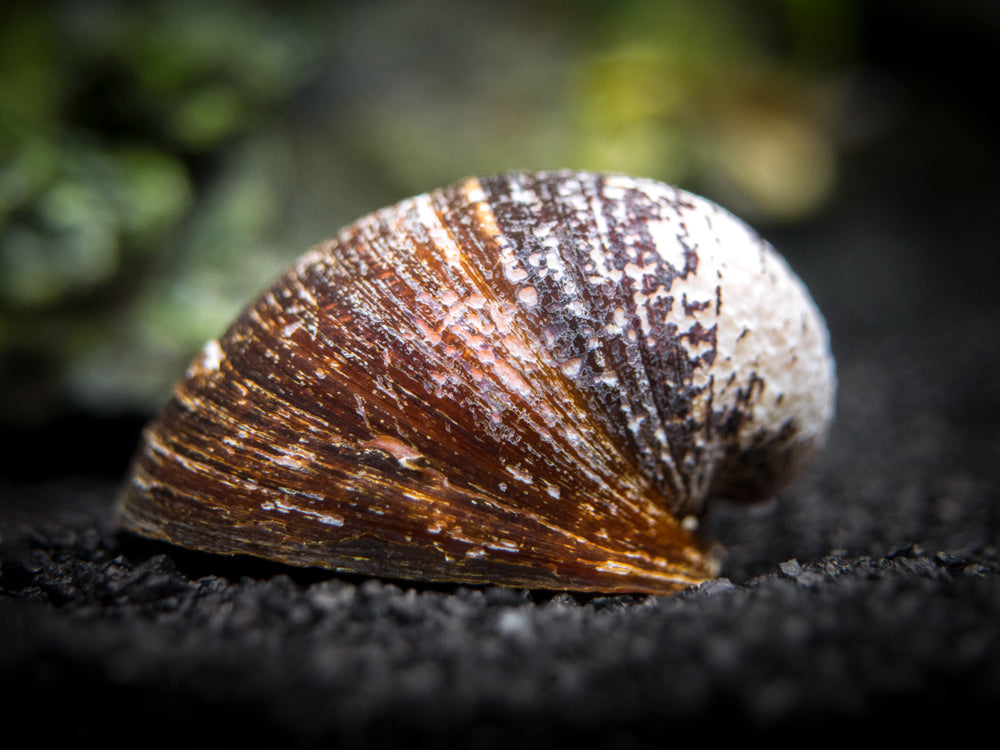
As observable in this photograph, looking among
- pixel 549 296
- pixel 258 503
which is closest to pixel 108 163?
pixel 258 503

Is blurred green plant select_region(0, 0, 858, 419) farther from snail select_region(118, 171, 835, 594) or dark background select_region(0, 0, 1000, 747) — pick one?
snail select_region(118, 171, 835, 594)

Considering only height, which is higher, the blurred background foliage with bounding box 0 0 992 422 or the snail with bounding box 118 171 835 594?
the blurred background foliage with bounding box 0 0 992 422

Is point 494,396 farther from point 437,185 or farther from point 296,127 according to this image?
point 296,127

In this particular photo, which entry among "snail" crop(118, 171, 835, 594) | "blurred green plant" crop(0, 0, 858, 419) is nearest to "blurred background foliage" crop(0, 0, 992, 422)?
"blurred green plant" crop(0, 0, 858, 419)

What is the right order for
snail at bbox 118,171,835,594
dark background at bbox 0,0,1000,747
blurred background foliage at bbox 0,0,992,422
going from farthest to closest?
1. blurred background foliage at bbox 0,0,992,422
2. snail at bbox 118,171,835,594
3. dark background at bbox 0,0,1000,747

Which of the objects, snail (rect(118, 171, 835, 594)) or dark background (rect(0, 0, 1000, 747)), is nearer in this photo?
dark background (rect(0, 0, 1000, 747))
